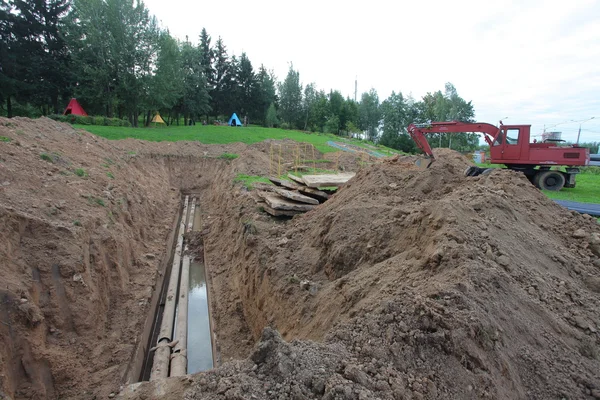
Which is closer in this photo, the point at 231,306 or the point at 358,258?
the point at 358,258

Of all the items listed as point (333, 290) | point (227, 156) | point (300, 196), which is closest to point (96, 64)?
point (227, 156)

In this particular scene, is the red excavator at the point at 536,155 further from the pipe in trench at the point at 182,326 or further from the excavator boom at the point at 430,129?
the pipe in trench at the point at 182,326

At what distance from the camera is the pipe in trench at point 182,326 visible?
6.95 meters

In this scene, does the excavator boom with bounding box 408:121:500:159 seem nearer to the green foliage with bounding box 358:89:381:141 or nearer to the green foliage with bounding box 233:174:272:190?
the green foliage with bounding box 233:174:272:190

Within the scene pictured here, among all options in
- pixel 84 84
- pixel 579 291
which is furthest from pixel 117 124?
pixel 579 291

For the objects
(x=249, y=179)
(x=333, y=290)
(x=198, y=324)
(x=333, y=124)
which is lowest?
(x=198, y=324)

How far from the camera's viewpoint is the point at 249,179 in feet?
52.7

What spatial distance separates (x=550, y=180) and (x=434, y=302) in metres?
15.0

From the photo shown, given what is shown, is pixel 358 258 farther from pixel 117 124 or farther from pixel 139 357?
pixel 117 124

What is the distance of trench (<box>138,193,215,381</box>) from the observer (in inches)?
283

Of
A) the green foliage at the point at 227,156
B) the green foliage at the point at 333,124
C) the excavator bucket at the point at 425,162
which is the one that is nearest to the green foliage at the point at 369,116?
the green foliage at the point at 333,124

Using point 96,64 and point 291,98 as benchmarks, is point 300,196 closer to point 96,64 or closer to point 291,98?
point 96,64

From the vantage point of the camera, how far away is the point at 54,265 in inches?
280

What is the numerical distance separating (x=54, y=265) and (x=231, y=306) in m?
4.10
